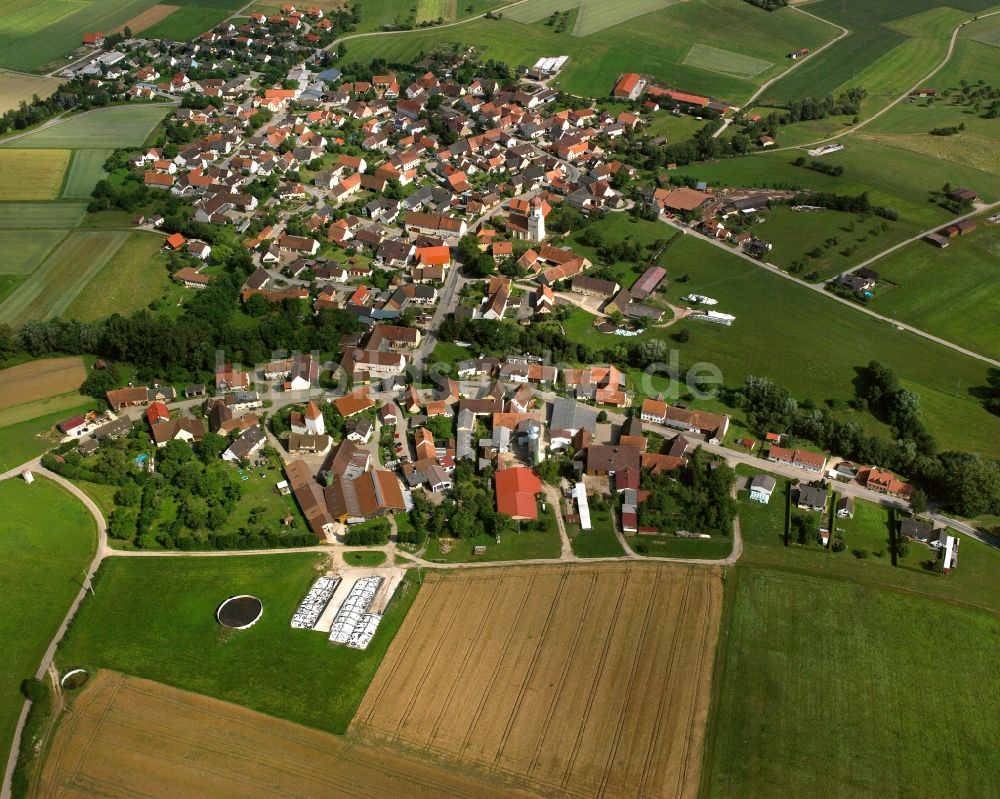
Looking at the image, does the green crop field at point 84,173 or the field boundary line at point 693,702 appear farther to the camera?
the green crop field at point 84,173

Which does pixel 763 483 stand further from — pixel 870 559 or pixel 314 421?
pixel 314 421

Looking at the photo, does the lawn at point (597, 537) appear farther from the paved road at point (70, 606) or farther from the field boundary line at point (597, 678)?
the paved road at point (70, 606)

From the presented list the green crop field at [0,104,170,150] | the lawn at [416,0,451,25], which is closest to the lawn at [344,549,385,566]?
the green crop field at [0,104,170,150]

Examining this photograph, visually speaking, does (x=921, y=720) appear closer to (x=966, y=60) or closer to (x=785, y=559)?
(x=785, y=559)

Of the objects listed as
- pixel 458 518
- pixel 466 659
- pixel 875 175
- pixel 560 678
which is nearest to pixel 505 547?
pixel 458 518

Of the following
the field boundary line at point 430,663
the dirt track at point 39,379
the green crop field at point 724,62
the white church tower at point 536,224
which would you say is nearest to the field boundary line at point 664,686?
the field boundary line at point 430,663
